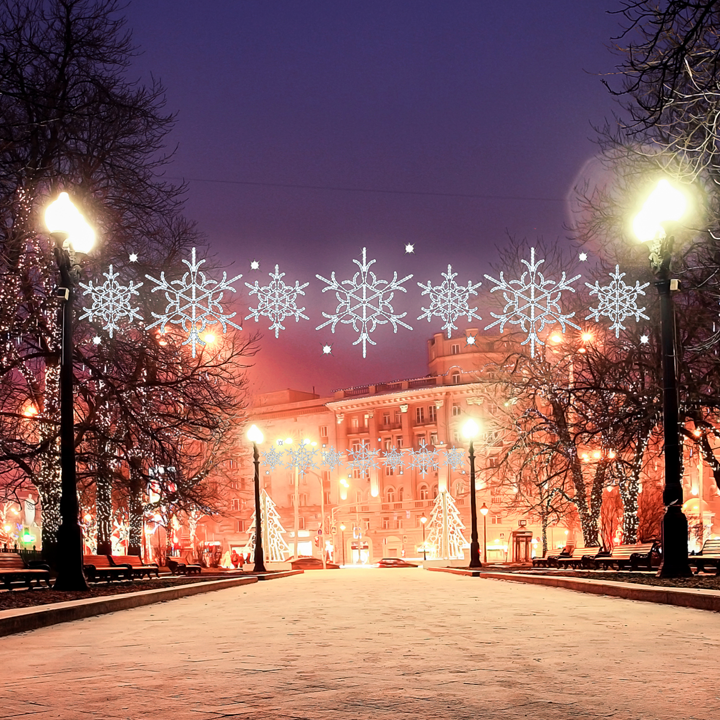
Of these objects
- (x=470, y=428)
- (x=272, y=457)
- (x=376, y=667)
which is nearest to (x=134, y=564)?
(x=470, y=428)

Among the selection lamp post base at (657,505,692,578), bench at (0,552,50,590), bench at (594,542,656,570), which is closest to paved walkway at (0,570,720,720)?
lamp post base at (657,505,692,578)

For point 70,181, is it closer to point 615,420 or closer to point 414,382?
point 615,420

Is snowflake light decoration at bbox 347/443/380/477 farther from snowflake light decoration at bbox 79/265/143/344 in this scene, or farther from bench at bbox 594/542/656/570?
snowflake light decoration at bbox 79/265/143/344

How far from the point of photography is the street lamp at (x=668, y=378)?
17.0 meters

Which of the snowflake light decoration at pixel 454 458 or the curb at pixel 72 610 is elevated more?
the curb at pixel 72 610

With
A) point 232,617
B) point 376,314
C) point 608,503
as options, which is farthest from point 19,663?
point 608,503

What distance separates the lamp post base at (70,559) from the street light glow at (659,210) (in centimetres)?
1107

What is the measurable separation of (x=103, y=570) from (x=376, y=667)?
17.6m

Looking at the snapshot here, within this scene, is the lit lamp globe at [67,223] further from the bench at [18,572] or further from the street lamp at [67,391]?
the bench at [18,572]

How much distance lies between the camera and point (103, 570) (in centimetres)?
2352

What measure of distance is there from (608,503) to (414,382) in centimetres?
4559

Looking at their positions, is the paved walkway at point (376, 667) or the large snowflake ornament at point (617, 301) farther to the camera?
the large snowflake ornament at point (617, 301)

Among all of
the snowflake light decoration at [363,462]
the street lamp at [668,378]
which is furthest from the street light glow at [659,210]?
the snowflake light decoration at [363,462]

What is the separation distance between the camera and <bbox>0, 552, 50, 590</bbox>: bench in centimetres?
1873
